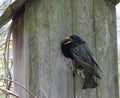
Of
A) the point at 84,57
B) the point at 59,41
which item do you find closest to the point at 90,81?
the point at 84,57

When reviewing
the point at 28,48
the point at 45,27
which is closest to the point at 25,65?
the point at 28,48

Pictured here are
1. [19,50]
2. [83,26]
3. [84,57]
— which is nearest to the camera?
[84,57]

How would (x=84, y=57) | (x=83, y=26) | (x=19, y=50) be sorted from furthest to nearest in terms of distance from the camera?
1. (x=19, y=50)
2. (x=83, y=26)
3. (x=84, y=57)

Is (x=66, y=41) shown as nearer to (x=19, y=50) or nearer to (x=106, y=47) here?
(x=106, y=47)

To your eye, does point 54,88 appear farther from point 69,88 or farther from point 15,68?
point 15,68

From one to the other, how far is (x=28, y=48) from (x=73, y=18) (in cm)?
30

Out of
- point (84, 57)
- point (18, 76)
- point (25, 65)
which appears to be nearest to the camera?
point (84, 57)

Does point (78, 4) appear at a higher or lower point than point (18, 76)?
higher

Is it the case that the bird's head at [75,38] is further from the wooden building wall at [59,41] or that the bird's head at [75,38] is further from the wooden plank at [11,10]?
the wooden plank at [11,10]

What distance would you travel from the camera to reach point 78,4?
180 centimetres

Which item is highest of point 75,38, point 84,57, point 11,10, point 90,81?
point 11,10

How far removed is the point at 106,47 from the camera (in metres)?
1.85

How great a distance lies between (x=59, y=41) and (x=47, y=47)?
0.23ft

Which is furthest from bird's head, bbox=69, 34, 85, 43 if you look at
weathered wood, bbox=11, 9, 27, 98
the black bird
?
weathered wood, bbox=11, 9, 27, 98
